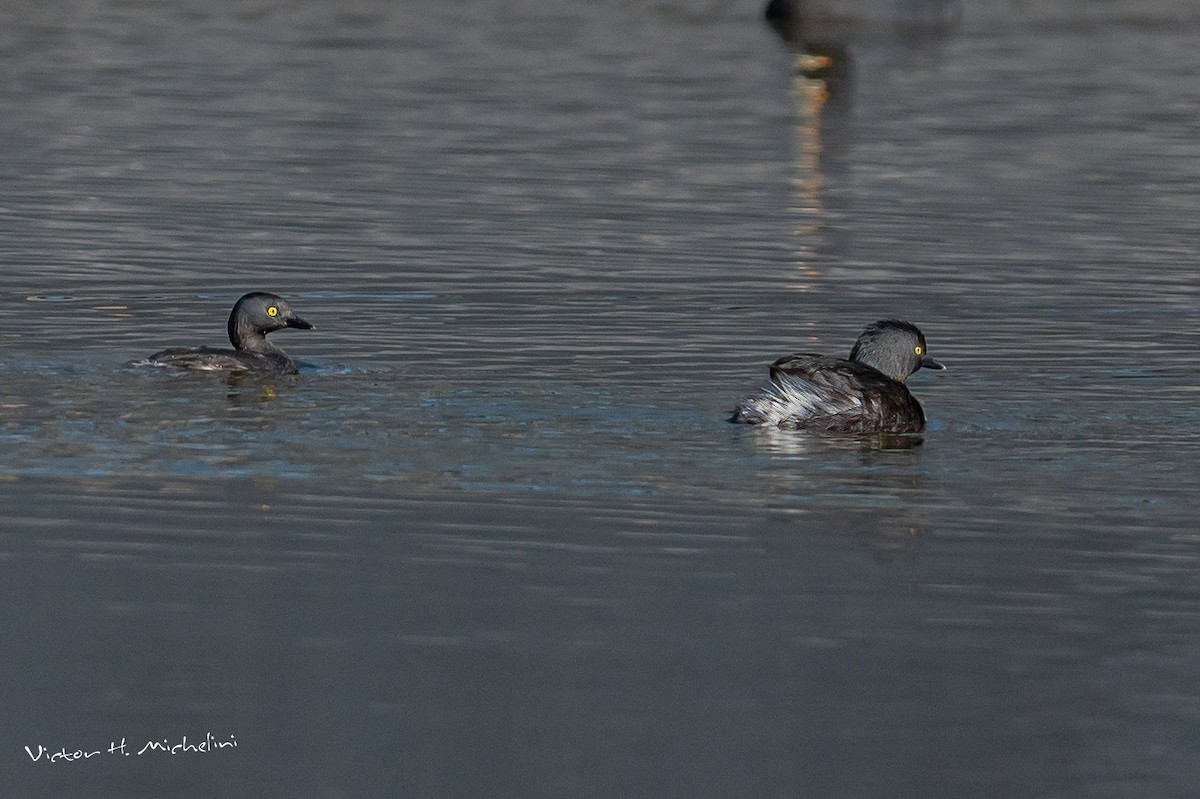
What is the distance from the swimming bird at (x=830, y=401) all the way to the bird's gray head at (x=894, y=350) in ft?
2.01

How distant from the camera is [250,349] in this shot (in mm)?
14906

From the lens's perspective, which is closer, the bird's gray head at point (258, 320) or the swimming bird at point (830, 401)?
the swimming bird at point (830, 401)

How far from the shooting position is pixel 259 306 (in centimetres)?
1525

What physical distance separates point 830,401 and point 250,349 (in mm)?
3664

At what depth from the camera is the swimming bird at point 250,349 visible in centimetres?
1430

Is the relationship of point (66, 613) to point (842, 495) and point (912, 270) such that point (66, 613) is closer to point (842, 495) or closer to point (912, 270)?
point (842, 495)
